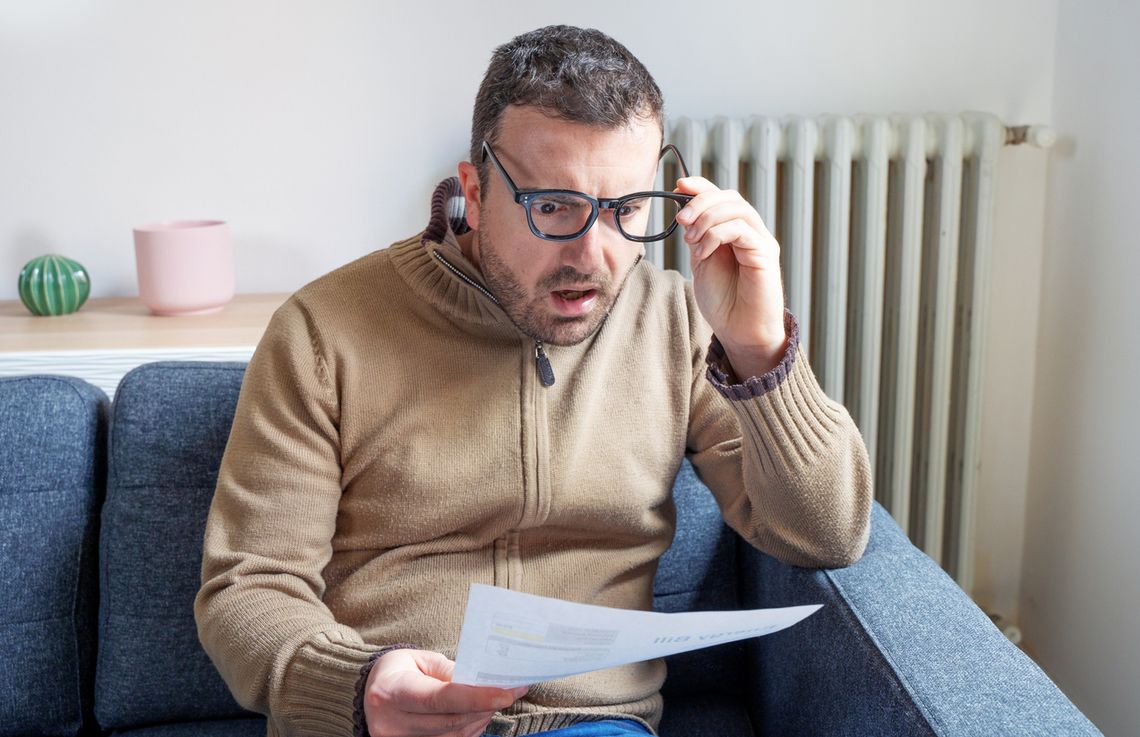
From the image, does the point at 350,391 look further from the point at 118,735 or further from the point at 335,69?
the point at 335,69

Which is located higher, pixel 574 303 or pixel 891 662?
pixel 574 303

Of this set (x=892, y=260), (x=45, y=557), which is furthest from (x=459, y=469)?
(x=892, y=260)

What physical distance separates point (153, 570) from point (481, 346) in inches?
20.3

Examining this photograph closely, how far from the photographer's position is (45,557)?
1.40 m

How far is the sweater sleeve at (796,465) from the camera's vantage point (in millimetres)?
1208

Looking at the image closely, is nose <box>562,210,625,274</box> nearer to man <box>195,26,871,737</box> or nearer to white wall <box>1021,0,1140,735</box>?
man <box>195,26,871,737</box>

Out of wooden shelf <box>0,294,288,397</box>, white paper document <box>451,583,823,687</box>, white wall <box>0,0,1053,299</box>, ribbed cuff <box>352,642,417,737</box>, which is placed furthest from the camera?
white wall <box>0,0,1053,299</box>

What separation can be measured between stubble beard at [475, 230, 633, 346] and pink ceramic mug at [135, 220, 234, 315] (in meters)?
0.80

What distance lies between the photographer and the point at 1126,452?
186cm

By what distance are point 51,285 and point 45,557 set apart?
63cm

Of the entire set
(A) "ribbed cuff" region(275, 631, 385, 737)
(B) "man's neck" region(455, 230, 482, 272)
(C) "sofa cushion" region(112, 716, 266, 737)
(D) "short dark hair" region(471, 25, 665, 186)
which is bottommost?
(C) "sofa cushion" region(112, 716, 266, 737)

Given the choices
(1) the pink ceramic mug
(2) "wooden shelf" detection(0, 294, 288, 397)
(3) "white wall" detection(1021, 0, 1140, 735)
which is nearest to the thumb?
(2) "wooden shelf" detection(0, 294, 288, 397)

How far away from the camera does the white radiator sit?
2.02m

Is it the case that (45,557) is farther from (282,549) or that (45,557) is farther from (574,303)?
(574,303)
